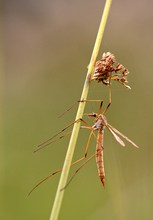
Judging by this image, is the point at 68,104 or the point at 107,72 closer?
the point at 107,72

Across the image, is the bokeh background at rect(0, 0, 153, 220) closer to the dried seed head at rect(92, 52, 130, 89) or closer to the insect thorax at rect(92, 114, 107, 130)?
the insect thorax at rect(92, 114, 107, 130)

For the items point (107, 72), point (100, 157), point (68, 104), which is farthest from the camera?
point (68, 104)

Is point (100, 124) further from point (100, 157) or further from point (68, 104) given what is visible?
point (68, 104)

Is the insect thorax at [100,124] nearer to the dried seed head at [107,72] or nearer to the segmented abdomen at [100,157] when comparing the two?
the segmented abdomen at [100,157]

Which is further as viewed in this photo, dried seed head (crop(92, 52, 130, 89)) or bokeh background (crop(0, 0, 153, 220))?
bokeh background (crop(0, 0, 153, 220))

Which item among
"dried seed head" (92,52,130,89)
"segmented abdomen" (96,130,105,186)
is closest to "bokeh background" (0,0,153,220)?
"segmented abdomen" (96,130,105,186)

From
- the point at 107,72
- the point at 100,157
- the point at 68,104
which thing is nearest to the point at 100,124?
the point at 100,157

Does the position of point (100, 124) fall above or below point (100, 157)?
above

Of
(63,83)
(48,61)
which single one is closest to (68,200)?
(63,83)
